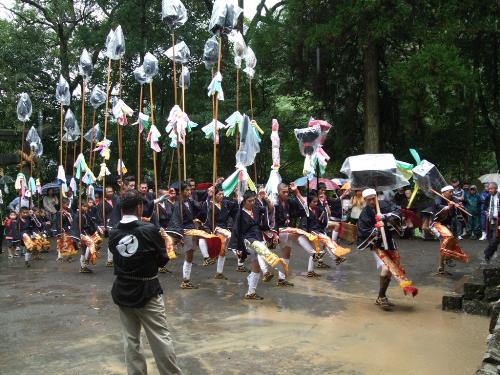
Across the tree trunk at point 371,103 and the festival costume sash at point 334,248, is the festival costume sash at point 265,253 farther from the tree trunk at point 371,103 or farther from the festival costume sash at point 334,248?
the tree trunk at point 371,103

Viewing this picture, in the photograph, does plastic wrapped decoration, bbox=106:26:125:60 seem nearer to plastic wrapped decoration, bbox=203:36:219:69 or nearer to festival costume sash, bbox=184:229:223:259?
plastic wrapped decoration, bbox=203:36:219:69

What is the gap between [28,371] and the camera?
4.98 m

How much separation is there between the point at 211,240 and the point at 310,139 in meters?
2.53

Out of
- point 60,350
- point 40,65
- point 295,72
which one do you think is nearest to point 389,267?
point 60,350

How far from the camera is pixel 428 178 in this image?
9852 mm

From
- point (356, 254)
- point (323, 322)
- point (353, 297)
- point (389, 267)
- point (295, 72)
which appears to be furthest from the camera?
point (295, 72)

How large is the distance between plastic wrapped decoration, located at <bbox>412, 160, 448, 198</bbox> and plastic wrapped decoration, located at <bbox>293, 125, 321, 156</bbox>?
1908 mm

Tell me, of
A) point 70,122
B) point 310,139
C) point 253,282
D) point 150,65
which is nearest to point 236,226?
point 253,282

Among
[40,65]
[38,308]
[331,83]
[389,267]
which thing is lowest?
[38,308]

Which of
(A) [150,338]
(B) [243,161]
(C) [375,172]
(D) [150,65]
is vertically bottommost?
(A) [150,338]

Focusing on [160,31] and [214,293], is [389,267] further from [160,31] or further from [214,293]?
[160,31]

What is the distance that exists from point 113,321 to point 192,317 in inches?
39.2

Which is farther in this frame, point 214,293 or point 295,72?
point 295,72

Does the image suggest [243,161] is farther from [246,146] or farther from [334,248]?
[334,248]
